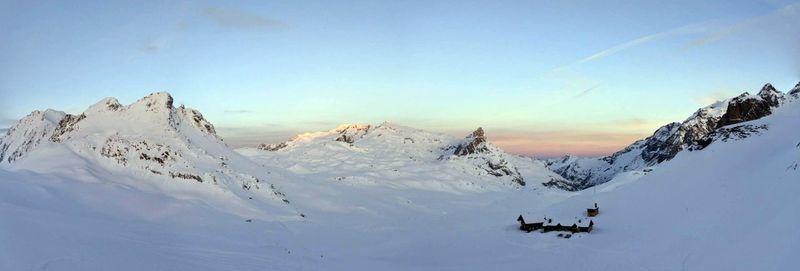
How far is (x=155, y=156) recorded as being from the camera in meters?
55.2

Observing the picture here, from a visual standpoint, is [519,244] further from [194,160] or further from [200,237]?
[194,160]

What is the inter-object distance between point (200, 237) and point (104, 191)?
16214 mm

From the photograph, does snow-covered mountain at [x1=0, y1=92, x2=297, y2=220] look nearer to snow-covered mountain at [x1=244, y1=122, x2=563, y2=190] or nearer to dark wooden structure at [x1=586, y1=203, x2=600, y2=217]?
dark wooden structure at [x1=586, y1=203, x2=600, y2=217]

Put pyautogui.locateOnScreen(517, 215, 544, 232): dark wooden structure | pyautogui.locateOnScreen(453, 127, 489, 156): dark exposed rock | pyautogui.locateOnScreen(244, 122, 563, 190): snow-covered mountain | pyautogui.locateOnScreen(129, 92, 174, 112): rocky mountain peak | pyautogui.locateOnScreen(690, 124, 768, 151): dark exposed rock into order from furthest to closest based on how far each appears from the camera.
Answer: pyautogui.locateOnScreen(453, 127, 489, 156): dark exposed rock, pyautogui.locateOnScreen(244, 122, 563, 190): snow-covered mountain, pyautogui.locateOnScreen(129, 92, 174, 112): rocky mountain peak, pyautogui.locateOnScreen(690, 124, 768, 151): dark exposed rock, pyautogui.locateOnScreen(517, 215, 544, 232): dark wooden structure

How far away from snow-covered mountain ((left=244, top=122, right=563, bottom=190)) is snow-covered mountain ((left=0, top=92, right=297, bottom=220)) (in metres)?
32.8

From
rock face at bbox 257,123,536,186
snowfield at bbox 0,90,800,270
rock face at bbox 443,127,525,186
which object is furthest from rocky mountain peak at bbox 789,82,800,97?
rock face at bbox 443,127,525,186

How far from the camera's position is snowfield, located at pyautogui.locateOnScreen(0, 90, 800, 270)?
18.7 meters

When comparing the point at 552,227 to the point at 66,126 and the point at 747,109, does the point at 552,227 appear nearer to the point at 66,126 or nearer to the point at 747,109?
the point at 747,109

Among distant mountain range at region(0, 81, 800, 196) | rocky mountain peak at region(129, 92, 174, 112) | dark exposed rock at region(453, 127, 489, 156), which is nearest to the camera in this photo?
distant mountain range at region(0, 81, 800, 196)

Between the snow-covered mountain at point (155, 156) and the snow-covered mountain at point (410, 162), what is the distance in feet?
108

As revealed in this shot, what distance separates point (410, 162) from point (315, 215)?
8982cm

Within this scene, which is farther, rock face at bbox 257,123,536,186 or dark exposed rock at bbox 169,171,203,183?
rock face at bbox 257,123,536,186

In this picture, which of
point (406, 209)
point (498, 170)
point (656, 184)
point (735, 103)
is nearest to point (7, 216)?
point (656, 184)

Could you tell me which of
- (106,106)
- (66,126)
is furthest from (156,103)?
(66,126)
